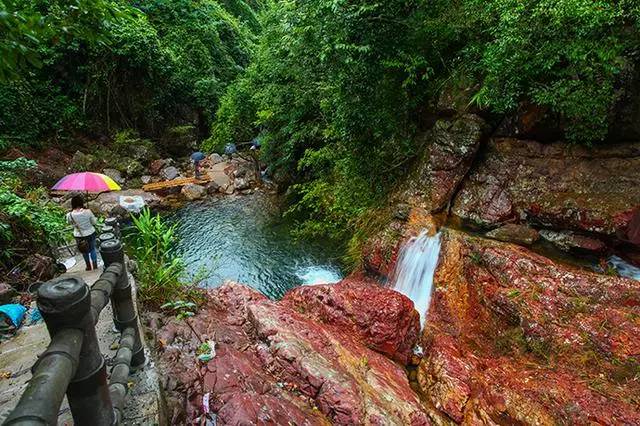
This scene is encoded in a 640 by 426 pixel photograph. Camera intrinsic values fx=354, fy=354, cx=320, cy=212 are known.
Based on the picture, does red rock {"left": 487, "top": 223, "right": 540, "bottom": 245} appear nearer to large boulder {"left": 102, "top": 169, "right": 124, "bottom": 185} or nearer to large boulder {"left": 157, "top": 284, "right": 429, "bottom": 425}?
large boulder {"left": 157, "top": 284, "right": 429, "bottom": 425}

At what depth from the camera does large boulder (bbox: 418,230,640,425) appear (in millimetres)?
4238

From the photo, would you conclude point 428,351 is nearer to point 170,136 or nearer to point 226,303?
point 226,303

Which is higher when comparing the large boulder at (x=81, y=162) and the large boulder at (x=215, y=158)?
the large boulder at (x=215, y=158)

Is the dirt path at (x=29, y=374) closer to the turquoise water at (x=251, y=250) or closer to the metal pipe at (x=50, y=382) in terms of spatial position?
the metal pipe at (x=50, y=382)

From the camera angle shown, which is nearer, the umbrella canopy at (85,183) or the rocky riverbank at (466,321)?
the rocky riverbank at (466,321)

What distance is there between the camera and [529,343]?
5.07 metres

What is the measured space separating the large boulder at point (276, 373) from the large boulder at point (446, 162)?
3.56m

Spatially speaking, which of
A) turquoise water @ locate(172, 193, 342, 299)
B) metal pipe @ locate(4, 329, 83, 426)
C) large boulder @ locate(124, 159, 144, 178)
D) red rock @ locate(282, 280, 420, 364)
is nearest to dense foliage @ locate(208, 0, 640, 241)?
turquoise water @ locate(172, 193, 342, 299)

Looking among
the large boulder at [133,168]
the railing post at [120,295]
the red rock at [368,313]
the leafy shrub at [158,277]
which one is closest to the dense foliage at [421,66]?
the red rock at [368,313]

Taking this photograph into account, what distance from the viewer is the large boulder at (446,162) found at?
24.2 ft

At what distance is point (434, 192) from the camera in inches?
294

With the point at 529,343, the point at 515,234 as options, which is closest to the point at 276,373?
the point at 529,343

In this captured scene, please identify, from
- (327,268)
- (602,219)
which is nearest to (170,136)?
(327,268)

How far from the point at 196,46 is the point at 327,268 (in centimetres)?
1650
